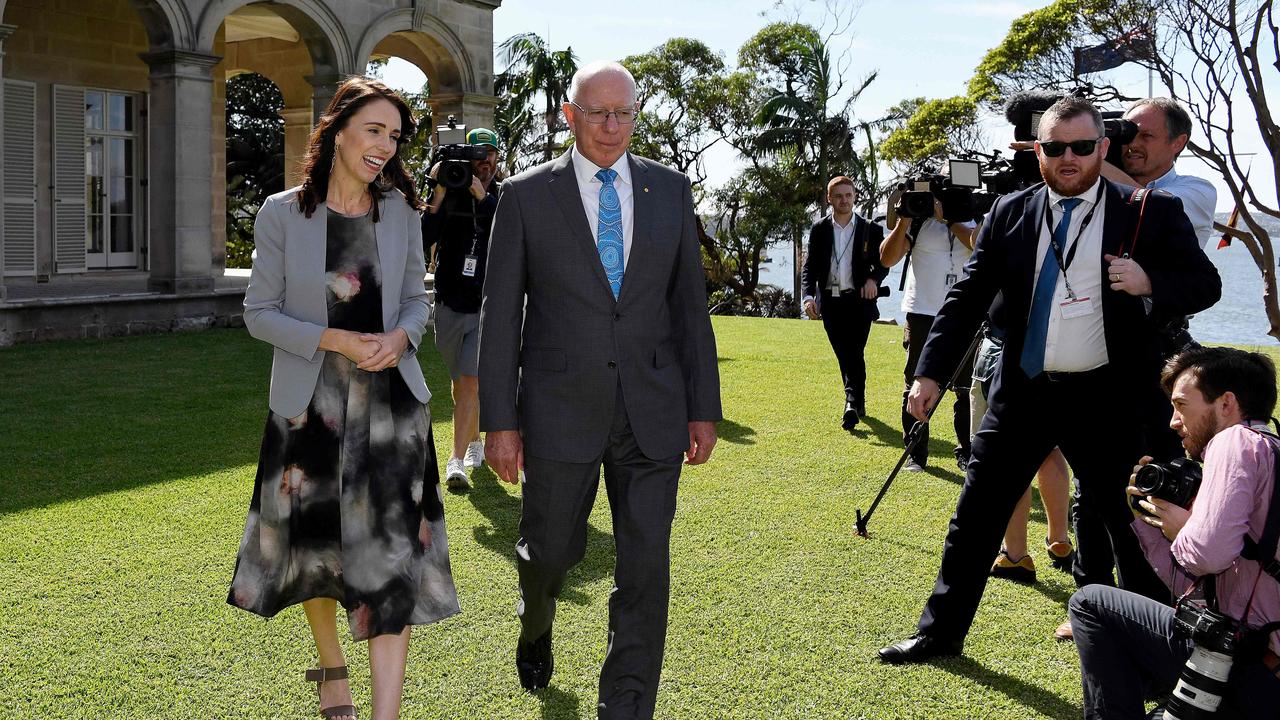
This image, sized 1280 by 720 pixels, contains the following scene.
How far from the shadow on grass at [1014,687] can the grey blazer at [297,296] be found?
205 centimetres

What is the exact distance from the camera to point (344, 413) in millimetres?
3289

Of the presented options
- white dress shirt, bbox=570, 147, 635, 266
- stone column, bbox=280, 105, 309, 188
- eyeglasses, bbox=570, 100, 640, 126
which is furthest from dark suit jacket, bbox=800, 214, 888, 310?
stone column, bbox=280, 105, 309, 188

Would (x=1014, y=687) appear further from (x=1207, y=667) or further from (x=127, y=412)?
(x=127, y=412)

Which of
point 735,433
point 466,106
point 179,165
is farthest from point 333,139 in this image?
point 466,106

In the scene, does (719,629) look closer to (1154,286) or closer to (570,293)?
(570,293)

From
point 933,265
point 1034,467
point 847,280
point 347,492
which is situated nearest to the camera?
point 347,492

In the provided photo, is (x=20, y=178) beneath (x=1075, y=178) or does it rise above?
above

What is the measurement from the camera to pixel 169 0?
527 inches

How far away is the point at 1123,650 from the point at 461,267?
4076 millimetres

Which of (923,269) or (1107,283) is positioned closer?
(1107,283)

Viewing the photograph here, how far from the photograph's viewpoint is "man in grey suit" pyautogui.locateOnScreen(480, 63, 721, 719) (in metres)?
3.37

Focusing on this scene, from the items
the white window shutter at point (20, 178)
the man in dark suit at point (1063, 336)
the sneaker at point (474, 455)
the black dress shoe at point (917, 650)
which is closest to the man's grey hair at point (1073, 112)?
the man in dark suit at point (1063, 336)

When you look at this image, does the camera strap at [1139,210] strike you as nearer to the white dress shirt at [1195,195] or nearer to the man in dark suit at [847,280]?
the white dress shirt at [1195,195]

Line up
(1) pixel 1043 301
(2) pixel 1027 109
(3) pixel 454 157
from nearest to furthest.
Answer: (1) pixel 1043 301 < (2) pixel 1027 109 < (3) pixel 454 157
